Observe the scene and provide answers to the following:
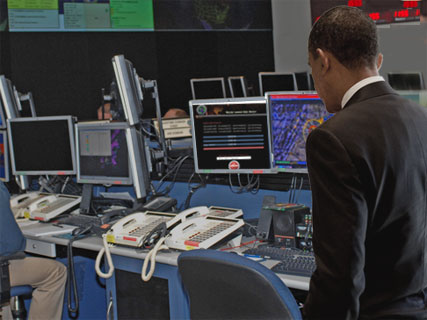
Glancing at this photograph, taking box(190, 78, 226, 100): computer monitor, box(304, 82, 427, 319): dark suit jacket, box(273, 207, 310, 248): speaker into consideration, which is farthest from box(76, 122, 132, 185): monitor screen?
box(190, 78, 226, 100): computer monitor

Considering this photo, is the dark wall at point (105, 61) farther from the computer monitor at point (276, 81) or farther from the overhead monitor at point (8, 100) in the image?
the overhead monitor at point (8, 100)

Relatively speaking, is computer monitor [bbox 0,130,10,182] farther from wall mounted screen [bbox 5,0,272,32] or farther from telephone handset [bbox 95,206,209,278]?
wall mounted screen [bbox 5,0,272,32]

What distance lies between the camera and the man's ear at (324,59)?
1.35 meters

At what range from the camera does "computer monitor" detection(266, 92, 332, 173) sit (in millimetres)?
2572

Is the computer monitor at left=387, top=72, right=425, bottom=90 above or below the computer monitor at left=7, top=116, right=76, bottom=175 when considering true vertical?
above

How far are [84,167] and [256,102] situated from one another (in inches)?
51.4

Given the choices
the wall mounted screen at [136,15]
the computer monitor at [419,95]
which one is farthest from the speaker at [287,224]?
the wall mounted screen at [136,15]

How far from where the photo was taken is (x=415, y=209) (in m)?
1.28

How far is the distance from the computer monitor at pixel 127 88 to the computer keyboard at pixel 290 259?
3.72ft

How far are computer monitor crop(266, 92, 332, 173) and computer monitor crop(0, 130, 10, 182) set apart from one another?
2189mm

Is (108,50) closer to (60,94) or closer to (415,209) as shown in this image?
(60,94)

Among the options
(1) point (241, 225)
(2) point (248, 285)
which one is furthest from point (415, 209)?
(1) point (241, 225)

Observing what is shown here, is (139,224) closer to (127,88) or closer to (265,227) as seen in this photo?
(265,227)

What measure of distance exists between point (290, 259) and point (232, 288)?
0.67m
